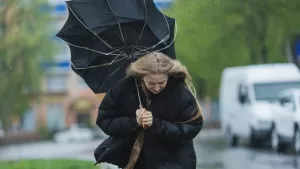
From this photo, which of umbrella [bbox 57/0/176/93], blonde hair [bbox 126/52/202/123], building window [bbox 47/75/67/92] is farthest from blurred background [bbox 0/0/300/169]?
building window [bbox 47/75/67/92]

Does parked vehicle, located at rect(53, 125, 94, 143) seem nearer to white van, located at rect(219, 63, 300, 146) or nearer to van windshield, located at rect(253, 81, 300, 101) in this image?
white van, located at rect(219, 63, 300, 146)

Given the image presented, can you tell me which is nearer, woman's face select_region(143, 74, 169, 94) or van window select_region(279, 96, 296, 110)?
woman's face select_region(143, 74, 169, 94)

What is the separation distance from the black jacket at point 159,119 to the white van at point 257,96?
1506cm

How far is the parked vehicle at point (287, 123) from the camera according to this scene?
56.0 feet

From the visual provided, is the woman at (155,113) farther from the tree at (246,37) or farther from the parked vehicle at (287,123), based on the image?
the tree at (246,37)

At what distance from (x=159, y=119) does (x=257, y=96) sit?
55.4 feet

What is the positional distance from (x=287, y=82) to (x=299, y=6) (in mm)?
3890

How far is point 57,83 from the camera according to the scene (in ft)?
163

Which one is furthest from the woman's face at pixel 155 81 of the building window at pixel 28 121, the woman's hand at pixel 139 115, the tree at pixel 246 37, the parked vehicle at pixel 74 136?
the building window at pixel 28 121

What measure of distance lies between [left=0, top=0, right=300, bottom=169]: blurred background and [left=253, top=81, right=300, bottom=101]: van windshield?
0.03m

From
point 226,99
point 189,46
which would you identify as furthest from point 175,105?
point 226,99

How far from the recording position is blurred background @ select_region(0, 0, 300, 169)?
17.1 metres

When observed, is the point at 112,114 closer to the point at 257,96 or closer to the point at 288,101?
the point at 288,101

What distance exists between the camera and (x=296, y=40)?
2758 cm
